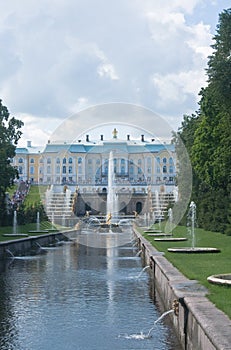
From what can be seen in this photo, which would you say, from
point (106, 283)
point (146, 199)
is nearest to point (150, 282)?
point (106, 283)

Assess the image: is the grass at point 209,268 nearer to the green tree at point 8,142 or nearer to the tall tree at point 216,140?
the tall tree at point 216,140

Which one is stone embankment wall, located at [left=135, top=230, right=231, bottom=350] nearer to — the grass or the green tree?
the grass

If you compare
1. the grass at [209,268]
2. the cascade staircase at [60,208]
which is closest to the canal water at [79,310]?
the grass at [209,268]

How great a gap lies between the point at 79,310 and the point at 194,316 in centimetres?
390

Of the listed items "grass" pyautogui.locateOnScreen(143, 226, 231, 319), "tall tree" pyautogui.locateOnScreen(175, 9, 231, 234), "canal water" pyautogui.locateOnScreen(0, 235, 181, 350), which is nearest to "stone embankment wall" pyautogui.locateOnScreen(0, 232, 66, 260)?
"canal water" pyautogui.locateOnScreen(0, 235, 181, 350)

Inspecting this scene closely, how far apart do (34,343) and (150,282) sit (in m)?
6.50

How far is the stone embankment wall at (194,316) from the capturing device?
628 centimetres

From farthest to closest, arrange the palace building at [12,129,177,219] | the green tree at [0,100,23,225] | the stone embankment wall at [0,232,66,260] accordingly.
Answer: the palace building at [12,129,177,219] < the green tree at [0,100,23,225] < the stone embankment wall at [0,232,66,260]

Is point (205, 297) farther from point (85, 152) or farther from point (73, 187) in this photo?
point (85, 152)

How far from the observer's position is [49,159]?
335 ft

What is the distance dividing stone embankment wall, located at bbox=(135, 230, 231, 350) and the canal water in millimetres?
326

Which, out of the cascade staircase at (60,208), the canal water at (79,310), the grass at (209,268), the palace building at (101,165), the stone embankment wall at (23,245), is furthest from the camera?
the palace building at (101,165)

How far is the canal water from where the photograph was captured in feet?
28.6

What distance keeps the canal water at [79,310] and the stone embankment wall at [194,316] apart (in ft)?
1.07
